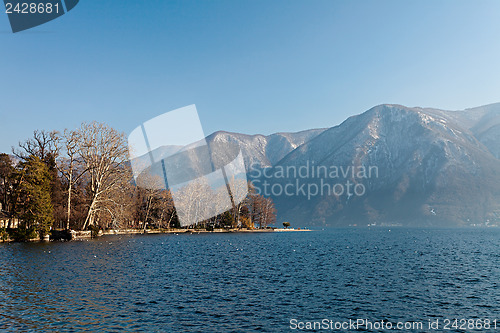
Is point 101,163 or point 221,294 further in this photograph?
point 101,163

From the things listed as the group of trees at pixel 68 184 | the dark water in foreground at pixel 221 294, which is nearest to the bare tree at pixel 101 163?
the group of trees at pixel 68 184

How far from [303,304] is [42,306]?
1772 cm

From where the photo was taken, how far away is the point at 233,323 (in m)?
21.1

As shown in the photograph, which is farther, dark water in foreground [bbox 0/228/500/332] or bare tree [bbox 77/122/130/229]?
bare tree [bbox 77/122/130/229]

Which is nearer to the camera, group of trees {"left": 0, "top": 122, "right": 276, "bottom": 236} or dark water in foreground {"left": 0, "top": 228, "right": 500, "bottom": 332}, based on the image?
dark water in foreground {"left": 0, "top": 228, "right": 500, "bottom": 332}

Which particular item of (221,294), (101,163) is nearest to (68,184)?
(101,163)

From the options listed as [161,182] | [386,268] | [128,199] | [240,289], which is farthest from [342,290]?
[161,182]

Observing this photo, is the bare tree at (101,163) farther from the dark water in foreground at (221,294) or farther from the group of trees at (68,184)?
the dark water in foreground at (221,294)

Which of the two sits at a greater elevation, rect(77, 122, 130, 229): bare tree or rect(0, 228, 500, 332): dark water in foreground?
rect(77, 122, 130, 229): bare tree

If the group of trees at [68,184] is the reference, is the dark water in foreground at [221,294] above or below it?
below

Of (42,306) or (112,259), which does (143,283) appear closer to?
(42,306)

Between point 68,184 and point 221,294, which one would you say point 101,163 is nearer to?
point 68,184

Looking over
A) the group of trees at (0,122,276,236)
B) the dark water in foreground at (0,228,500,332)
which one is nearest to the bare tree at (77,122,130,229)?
the group of trees at (0,122,276,236)

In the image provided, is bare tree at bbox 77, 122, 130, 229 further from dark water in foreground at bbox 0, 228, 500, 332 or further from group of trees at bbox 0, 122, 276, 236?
dark water in foreground at bbox 0, 228, 500, 332
